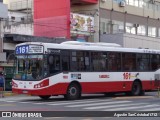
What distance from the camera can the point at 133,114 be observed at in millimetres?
7852

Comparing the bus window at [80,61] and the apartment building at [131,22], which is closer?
the bus window at [80,61]

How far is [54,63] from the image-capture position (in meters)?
21.6

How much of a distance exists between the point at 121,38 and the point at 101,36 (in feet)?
7.10

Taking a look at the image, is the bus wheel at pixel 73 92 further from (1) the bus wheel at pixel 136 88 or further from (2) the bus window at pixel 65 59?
(1) the bus wheel at pixel 136 88

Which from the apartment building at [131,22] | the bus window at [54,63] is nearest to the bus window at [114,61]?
the bus window at [54,63]

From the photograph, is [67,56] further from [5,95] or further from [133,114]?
[133,114]

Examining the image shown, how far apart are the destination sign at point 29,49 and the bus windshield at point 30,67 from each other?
22cm

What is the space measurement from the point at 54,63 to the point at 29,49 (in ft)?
4.95

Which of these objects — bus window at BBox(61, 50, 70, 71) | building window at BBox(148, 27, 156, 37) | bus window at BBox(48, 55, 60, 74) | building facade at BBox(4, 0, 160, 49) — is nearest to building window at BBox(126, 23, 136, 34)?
building facade at BBox(4, 0, 160, 49)

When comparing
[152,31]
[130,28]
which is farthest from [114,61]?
[152,31]

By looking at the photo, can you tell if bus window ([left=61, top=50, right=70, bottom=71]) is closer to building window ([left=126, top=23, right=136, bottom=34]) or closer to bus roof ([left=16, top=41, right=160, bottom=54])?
bus roof ([left=16, top=41, right=160, bottom=54])

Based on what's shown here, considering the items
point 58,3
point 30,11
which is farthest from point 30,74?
point 30,11

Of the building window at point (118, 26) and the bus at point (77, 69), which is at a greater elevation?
the building window at point (118, 26)

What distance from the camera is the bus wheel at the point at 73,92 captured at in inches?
881
